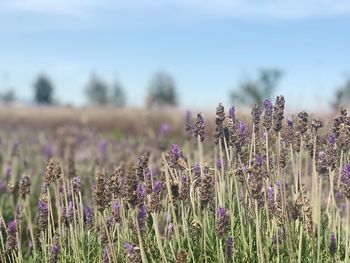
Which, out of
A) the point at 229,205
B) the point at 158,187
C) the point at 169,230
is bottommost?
the point at 169,230

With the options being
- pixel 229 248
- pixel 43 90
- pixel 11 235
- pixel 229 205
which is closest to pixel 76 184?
pixel 11 235

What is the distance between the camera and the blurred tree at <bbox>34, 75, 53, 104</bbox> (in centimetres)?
8319

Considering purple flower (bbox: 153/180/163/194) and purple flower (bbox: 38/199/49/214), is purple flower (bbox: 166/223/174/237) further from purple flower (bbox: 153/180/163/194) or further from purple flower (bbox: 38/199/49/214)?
purple flower (bbox: 38/199/49/214)

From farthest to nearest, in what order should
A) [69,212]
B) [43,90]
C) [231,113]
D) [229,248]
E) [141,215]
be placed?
[43,90], [69,212], [231,113], [141,215], [229,248]

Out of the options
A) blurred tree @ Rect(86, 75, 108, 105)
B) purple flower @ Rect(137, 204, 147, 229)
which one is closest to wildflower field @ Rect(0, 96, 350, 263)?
purple flower @ Rect(137, 204, 147, 229)

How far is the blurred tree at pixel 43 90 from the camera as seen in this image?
83188 mm

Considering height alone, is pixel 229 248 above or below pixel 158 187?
below

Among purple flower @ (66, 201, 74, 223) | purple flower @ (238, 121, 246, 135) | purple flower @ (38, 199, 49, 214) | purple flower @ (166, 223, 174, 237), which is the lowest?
purple flower @ (166, 223, 174, 237)

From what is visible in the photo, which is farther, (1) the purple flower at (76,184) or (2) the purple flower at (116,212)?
(1) the purple flower at (76,184)

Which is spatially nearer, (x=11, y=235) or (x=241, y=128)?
(x=241, y=128)

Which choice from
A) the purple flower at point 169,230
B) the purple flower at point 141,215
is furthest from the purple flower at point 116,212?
the purple flower at point 169,230

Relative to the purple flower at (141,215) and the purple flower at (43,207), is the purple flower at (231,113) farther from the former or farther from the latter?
the purple flower at (43,207)

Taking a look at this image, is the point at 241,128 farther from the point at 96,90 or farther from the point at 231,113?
the point at 96,90

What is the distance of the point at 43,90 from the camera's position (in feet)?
275
